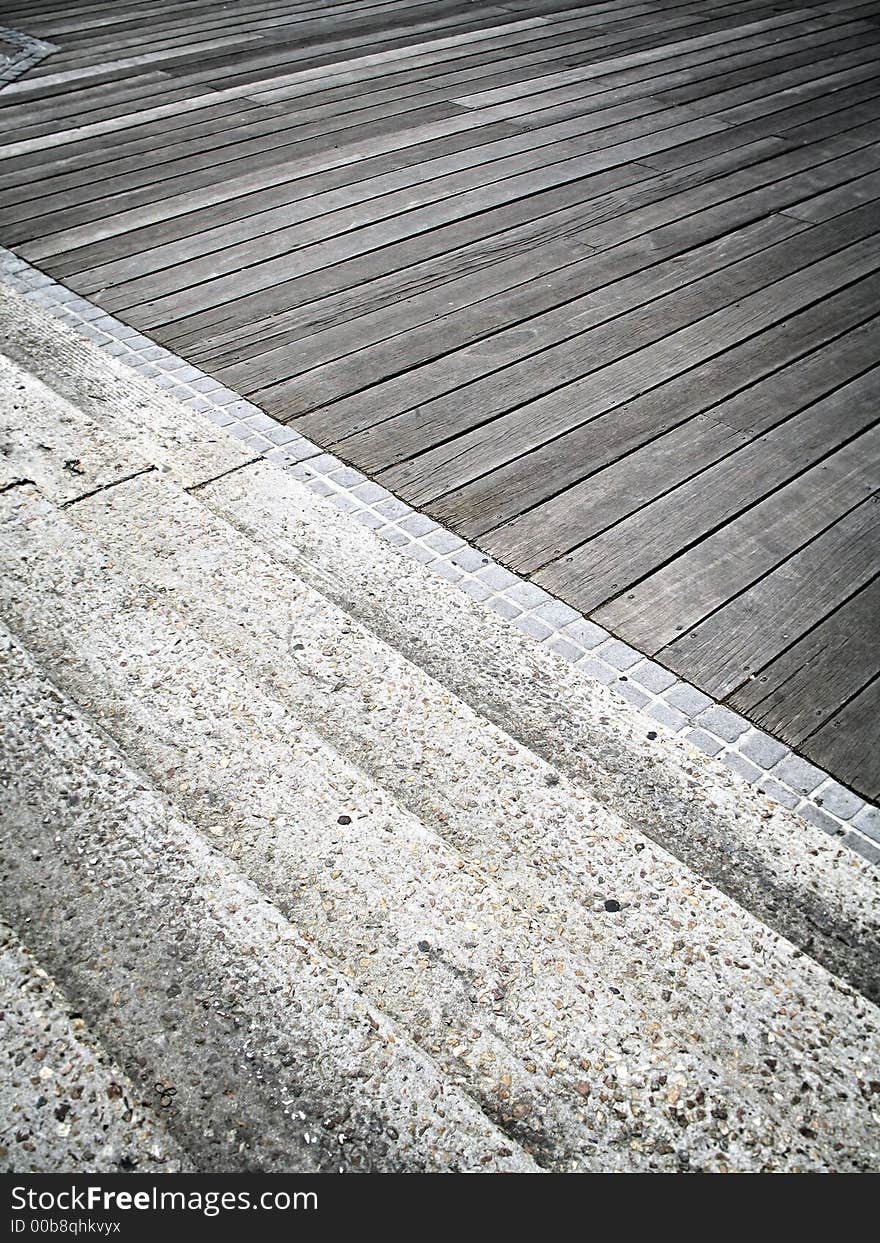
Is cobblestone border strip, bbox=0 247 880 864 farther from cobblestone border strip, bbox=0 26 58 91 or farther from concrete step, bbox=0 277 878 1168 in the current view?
cobblestone border strip, bbox=0 26 58 91

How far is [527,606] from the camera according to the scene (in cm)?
241

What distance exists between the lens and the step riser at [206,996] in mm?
1461

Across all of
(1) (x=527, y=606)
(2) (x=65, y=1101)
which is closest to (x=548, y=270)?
(1) (x=527, y=606)

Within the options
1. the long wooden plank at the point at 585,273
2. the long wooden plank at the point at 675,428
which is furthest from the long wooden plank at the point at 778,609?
the long wooden plank at the point at 585,273

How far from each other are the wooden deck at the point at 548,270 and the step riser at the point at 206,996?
1060 millimetres

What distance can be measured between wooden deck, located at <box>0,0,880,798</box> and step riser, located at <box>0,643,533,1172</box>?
1060 millimetres

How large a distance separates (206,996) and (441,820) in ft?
1.71

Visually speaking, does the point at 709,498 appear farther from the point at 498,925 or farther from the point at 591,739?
the point at 498,925

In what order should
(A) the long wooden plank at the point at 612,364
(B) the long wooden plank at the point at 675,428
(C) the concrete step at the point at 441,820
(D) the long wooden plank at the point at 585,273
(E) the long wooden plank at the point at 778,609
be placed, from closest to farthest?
(C) the concrete step at the point at 441,820 < (E) the long wooden plank at the point at 778,609 < (B) the long wooden plank at the point at 675,428 < (A) the long wooden plank at the point at 612,364 < (D) the long wooden plank at the point at 585,273

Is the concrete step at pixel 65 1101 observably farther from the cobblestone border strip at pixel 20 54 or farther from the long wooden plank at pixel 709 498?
the cobblestone border strip at pixel 20 54

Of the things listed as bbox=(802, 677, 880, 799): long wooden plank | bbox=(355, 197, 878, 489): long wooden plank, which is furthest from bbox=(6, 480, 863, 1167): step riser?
bbox=(355, 197, 878, 489): long wooden plank

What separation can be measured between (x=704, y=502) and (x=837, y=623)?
1.69ft

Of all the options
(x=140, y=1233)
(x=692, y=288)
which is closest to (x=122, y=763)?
(x=140, y=1233)

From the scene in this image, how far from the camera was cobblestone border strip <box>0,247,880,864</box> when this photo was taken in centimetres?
201
